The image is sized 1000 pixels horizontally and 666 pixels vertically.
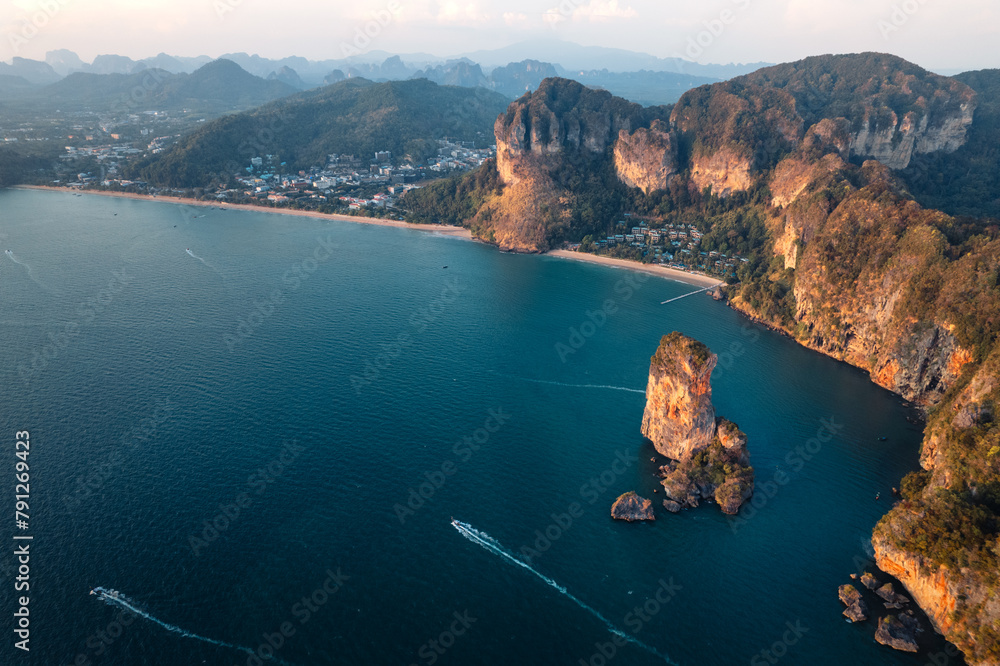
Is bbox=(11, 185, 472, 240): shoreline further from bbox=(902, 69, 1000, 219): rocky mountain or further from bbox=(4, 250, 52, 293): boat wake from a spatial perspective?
bbox=(902, 69, 1000, 219): rocky mountain

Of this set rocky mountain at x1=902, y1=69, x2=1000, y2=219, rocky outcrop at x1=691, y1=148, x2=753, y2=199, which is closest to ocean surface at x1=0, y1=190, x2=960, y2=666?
rocky outcrop at x1=691, y1=148, x2=753, y2=199

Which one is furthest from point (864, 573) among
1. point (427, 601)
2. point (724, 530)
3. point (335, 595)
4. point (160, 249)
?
point (160, 249)

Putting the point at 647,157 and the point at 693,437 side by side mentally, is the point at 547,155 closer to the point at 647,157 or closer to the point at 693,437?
the point at 647,157

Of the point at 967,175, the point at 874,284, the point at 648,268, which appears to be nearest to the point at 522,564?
the point at 874,284

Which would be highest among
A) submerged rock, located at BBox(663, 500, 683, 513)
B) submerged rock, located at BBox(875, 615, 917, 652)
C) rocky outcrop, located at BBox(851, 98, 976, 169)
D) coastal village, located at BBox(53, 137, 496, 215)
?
rocky outcrop, located at BBox(851, 98, 976, 169)

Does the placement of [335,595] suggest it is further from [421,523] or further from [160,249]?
[160,249]
